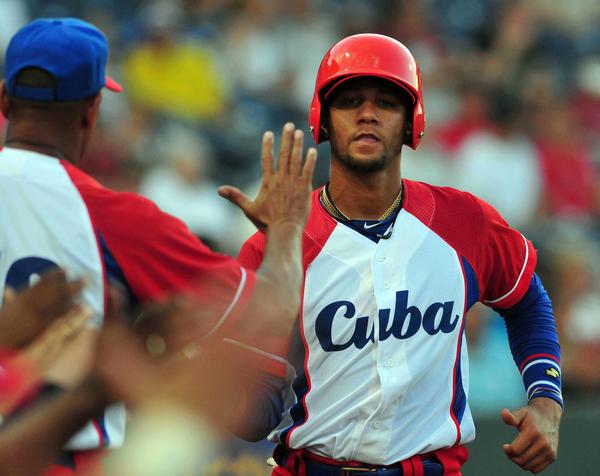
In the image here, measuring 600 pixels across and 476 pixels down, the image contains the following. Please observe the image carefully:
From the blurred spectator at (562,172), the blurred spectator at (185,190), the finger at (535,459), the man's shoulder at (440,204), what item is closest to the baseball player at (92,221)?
the man's shoulder at (440,204)

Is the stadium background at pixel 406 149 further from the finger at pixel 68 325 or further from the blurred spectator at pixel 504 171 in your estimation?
the finger at pixel 68 325

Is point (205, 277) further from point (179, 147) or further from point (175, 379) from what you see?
point (179, 147)

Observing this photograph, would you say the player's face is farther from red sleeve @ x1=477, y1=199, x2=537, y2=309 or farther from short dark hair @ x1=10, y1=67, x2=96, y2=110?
short dark hair @ x1=10, y1=67, x2=96, y2=110

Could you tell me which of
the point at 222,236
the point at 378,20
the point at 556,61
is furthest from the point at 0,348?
the point at 556,61

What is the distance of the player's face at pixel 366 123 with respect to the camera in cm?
456

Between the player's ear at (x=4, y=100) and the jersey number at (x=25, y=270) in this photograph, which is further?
the player's ear at (x=4, y=100)

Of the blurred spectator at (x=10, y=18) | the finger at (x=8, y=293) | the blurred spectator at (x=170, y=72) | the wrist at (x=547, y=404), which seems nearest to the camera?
the finger at (x=8, y=293)

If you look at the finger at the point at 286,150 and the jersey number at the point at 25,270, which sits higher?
the finger at the point at 286,150

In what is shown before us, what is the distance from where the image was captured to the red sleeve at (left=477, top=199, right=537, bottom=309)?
4.63 m

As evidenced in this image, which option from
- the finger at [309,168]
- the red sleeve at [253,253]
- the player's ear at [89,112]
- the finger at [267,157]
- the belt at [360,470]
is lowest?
the belt at [360,470]

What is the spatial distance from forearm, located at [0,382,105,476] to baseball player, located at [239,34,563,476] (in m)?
1.90

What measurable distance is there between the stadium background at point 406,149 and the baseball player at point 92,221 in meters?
4.03

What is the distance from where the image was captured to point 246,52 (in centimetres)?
1044

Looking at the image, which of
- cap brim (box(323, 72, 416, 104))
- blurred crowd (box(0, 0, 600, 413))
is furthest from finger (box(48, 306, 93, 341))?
blurred crowd (box(0, 0, 600, 413))
